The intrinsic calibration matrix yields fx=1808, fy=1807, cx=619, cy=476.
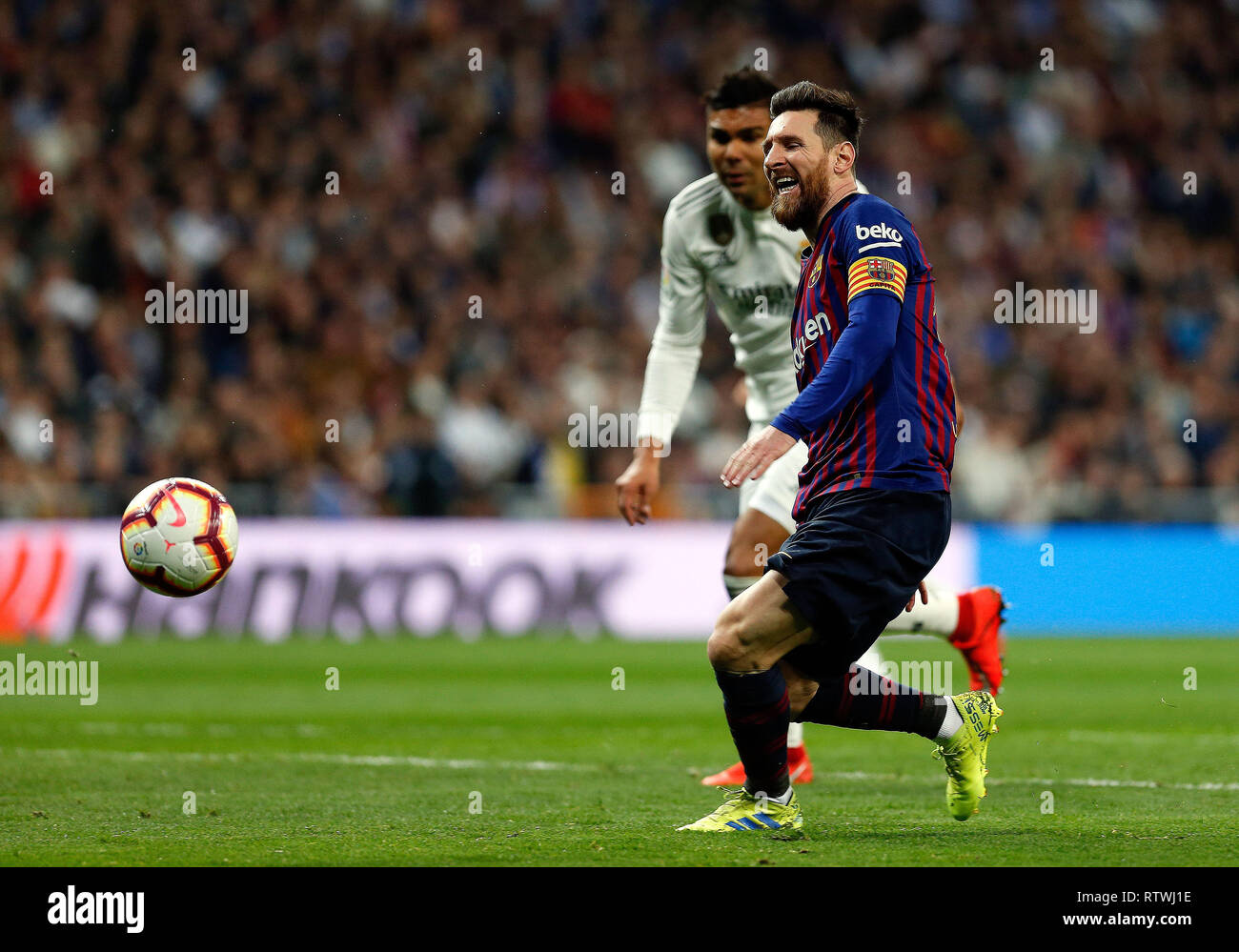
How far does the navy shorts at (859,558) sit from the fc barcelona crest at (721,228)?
226 cm

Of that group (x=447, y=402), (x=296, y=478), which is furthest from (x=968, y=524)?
(x=296, y=478)

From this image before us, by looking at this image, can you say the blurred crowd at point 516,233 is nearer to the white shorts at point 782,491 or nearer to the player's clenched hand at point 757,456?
the white shorts at point 782,491

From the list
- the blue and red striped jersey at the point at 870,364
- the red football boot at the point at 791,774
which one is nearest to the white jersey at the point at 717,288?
the red football boot at the point at 791,774

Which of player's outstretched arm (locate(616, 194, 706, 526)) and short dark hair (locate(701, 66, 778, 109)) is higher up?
short dark hair (locate(701, 66, 778, 109))

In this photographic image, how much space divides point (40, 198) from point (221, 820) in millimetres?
13973

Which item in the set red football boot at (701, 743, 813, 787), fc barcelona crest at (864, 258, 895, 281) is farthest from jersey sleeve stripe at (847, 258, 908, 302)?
red football boot at (701, 743, 813, 787)

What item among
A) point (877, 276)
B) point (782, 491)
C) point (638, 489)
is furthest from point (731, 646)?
point (782, 491)

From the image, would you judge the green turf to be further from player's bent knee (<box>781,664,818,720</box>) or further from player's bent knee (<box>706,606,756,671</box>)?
player's bent knee (<box>706,606,756,671</box>)

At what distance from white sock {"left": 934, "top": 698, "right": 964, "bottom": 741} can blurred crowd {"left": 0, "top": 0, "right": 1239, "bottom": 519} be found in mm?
10864

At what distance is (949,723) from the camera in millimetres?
6242

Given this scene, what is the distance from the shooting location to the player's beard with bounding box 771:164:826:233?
5809mm

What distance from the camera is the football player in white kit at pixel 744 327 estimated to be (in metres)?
7.45
